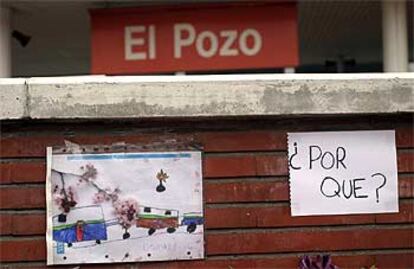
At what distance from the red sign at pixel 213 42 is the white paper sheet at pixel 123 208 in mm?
3541

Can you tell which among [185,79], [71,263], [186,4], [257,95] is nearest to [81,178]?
[71,263]

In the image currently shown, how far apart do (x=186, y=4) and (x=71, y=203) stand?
4.00 metres

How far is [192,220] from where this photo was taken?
320cm

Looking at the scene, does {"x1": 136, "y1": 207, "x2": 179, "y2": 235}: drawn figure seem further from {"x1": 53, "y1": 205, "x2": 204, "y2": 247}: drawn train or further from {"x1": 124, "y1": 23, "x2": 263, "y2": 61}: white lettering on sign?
{"x1": 124, "y1": 23, "x2": 263, "y2": 61}: white lettering on sign

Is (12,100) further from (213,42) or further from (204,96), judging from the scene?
(213,42)

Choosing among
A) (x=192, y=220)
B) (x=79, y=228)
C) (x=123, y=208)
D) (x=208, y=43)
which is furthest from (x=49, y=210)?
(x=208, y=43)

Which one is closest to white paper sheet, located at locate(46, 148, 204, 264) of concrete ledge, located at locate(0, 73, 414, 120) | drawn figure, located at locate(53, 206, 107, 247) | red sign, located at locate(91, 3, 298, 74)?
drawn figure, located at locate(53, 206, 107, 247)

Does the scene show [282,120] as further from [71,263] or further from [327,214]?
[71,263]

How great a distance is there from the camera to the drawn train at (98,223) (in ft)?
10.3

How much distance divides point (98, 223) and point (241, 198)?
0.70 meters

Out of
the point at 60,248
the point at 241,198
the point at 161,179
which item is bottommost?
the point at 60,248

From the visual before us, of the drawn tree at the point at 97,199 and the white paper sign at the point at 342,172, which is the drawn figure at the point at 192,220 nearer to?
the drawn tree at the point at 97,199

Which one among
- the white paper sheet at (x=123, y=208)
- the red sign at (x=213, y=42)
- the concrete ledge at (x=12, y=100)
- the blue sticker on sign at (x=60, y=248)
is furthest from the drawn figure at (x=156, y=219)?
the red sign at (x=213, y=42)

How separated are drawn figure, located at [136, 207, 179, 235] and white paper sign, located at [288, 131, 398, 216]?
0.59 metres
